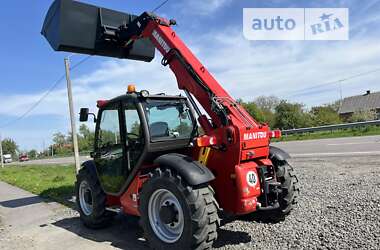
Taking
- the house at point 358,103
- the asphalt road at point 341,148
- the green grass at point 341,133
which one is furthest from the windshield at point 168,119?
the house at point 358,103

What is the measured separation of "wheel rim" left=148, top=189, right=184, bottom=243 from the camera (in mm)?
4766

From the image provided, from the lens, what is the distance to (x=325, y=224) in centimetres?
517

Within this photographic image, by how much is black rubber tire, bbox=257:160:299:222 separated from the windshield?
5.25ft

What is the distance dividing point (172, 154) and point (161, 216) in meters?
0.84

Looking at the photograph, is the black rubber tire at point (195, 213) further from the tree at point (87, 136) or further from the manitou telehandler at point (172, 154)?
the tree at point (87, 136)

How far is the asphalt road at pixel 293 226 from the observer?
4742 millimetres

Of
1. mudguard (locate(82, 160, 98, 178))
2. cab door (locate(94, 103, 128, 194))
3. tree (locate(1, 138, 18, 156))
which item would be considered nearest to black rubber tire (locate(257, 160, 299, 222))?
cab door (locate(94, 103, 128, 194))

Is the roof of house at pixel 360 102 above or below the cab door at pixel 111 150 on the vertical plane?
above

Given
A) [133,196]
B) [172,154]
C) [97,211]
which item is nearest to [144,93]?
[172,154]

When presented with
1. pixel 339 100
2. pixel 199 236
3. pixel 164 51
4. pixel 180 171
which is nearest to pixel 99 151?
pixel 164 51

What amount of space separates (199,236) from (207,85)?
2214mm

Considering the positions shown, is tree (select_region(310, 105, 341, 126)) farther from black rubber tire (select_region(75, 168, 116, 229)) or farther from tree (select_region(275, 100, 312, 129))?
black rubber tire (select_region(75, 168, 116, 229))

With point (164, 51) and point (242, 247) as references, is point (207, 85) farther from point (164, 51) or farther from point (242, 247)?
point (242, 247)

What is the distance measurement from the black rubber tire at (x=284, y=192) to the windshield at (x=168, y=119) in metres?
1.60
